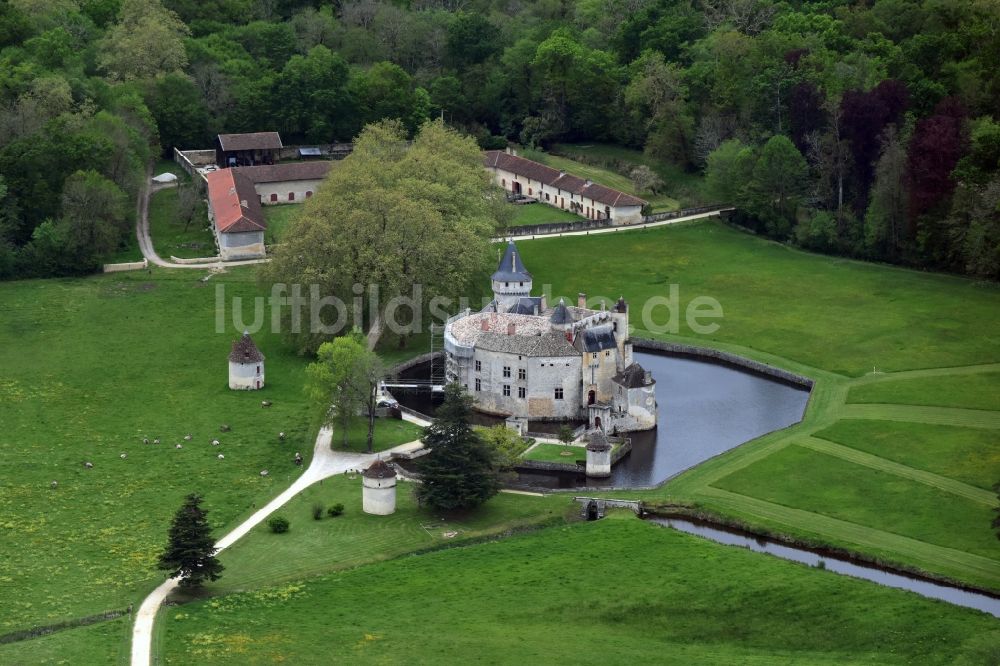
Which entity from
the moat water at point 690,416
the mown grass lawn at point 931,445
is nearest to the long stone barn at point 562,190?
the moat water at point 690,416

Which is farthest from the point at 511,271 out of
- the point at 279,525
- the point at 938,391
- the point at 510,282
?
the point at 279,525

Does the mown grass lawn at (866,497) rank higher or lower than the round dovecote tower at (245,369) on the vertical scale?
lower

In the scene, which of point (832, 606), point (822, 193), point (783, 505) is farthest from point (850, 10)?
point (832, 606)

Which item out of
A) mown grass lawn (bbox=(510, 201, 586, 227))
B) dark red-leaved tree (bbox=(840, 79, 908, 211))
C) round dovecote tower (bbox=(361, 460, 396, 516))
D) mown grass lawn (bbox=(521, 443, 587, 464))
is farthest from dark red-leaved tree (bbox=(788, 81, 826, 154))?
round dovecote tower (bbox=(361, 460, 396, 516))

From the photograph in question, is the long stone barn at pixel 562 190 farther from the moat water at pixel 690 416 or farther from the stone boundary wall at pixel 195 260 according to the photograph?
the moat water at pixel 690 416

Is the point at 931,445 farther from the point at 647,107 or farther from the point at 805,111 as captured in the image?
the point at 647,107

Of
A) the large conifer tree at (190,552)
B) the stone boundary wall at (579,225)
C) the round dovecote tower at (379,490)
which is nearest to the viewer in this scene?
the large conifer tree at (190,552)

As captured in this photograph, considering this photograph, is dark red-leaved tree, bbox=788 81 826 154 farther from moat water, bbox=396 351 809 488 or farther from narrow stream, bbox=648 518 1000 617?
narrow stream, bbox=648 518 1000 617
